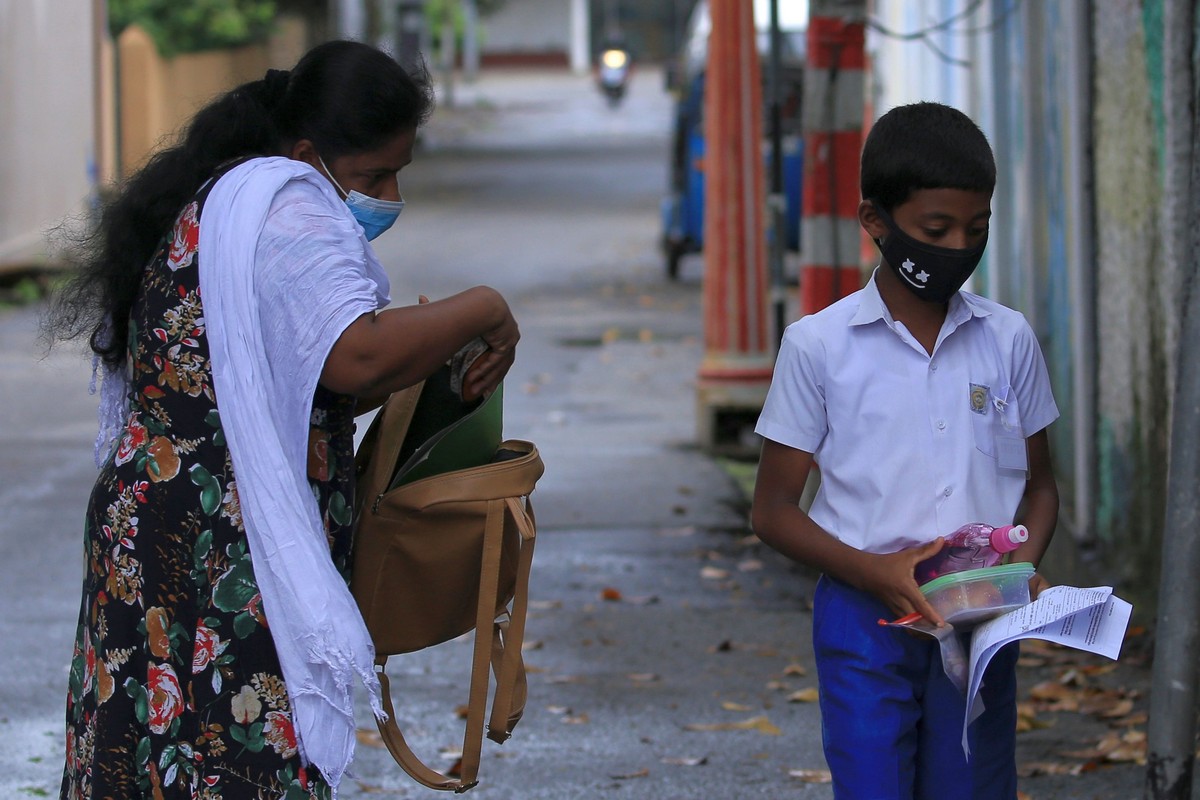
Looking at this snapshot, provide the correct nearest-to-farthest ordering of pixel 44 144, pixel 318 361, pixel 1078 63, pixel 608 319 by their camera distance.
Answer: pixel 318 361 < pixel 1078 63 < pixel 608 319 < pixel 44 144

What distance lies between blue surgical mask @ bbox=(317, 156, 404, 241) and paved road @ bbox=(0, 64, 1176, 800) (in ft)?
6.91

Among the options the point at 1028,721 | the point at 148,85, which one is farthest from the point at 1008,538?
the point at 148,85

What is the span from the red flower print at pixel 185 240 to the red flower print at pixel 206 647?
57cm

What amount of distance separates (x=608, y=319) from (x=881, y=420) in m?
13.4

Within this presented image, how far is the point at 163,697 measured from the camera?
9.23 feet

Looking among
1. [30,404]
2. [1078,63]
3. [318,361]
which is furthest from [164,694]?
[30,404]

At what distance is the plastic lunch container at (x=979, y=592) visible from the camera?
2.69 metres

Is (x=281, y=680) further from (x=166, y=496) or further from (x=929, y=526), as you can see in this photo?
(x=929, y=526)

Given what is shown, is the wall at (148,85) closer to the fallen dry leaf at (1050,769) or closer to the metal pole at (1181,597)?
the fallen dry leaf at (1050,769)

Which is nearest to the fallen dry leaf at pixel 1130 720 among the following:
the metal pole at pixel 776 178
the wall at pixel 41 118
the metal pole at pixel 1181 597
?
the metal pole at pixel 1181 597

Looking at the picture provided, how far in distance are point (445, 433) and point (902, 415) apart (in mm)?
758

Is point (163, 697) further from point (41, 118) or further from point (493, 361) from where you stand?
point (41, 118)

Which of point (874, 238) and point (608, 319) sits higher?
point (874, 238)

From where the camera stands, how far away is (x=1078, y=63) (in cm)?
643
